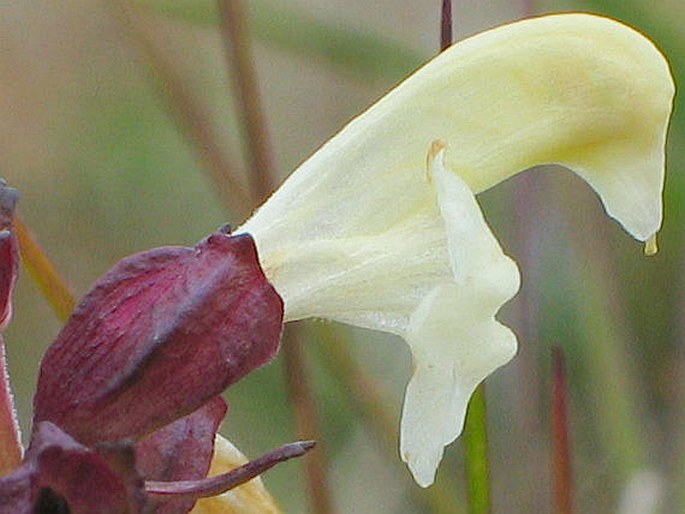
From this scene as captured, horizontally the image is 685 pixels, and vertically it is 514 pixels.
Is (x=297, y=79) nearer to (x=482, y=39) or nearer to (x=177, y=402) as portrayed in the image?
(x=482, y=39)

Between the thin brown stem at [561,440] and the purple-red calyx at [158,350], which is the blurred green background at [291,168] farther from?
the purple-red calyx at [158,350]

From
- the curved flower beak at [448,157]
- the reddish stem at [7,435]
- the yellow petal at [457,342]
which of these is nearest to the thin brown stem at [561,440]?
the curved flower beak at [448,157]

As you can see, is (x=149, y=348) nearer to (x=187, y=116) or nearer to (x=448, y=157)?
(x=448, y=157)

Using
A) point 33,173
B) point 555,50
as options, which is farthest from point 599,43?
point 33,173

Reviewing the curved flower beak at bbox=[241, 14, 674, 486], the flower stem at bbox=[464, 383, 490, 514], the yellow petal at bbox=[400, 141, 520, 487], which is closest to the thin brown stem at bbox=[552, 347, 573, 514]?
the flower stem at bbox=[464, 383, 490, 514]

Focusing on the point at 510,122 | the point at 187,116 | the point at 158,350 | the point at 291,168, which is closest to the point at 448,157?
the point at 510,122

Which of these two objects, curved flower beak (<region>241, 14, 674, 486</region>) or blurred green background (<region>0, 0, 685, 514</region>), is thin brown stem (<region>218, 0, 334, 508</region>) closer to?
blurred green background (<region>0, 0, 685, 514</region>)
